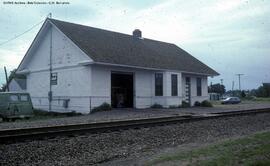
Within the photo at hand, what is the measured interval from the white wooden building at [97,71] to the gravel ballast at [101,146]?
1305 cm

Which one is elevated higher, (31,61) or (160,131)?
(31,61)

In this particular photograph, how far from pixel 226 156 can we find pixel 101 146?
375 cm

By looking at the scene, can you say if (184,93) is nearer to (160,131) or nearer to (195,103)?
(195,103)

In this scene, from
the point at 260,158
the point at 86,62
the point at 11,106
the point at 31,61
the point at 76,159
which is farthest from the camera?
the point at 31,61

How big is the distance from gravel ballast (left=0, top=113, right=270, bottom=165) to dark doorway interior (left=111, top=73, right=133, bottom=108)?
16229 millimetres

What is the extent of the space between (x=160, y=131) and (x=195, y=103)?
2262 centimetres

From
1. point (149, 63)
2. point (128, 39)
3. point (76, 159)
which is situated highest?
point (128, 39)

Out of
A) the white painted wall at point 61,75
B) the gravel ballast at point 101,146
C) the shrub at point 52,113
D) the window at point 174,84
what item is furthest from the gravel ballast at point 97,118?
the window at point 174,84

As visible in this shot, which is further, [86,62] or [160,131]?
[86,62]

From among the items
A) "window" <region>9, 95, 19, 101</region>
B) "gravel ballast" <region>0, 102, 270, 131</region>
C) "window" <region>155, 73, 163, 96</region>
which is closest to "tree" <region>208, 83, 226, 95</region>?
"window" <region>155, 73, 163, 96</region>

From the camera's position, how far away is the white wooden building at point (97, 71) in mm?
26281

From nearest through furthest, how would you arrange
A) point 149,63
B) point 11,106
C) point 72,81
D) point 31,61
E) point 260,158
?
point 260,158, point 11,106, point 72,81, point 149,63, point 31,61

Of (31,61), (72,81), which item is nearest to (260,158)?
(72,81)

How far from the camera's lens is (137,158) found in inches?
330
